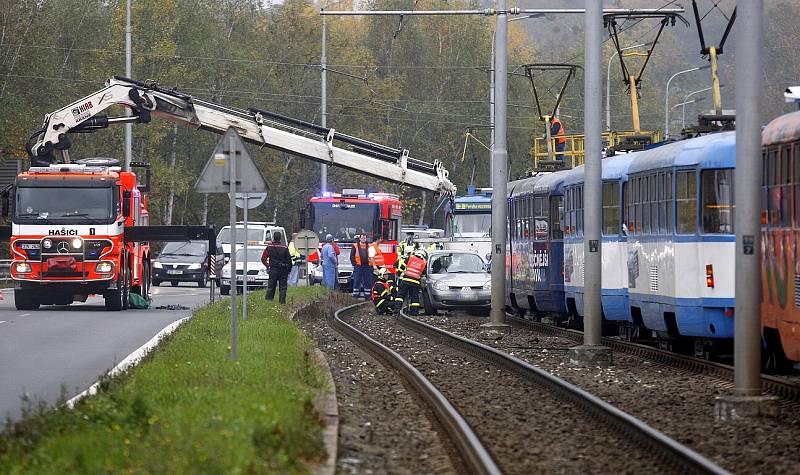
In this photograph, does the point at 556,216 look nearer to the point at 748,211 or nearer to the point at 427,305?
the point at 427,305

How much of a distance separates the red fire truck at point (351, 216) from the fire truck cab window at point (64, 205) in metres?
13.8

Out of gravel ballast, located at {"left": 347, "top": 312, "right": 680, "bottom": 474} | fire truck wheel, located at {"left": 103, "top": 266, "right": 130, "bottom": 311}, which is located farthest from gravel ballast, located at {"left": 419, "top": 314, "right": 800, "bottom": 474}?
fire truck wheel, located at {"left": 103, "top": 266, "right": 130, "bottom": 311}

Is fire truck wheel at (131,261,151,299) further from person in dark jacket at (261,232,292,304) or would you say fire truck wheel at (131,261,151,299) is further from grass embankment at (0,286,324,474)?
grass embankment at (0,286,324,474)

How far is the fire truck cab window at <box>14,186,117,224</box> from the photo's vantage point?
35.5 m

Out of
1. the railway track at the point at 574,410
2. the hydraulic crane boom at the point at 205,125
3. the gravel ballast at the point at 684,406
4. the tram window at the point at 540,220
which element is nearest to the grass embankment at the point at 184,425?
the railway track at the point at 574,410

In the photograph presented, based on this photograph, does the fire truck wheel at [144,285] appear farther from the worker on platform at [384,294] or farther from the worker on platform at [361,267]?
the worker on platform at [384,294]

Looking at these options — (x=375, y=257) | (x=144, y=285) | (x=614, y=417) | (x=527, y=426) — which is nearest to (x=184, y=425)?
(x=527, y=426)

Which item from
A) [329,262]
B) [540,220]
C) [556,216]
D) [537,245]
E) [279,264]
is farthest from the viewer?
[329,262]

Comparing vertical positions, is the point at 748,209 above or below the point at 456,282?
above

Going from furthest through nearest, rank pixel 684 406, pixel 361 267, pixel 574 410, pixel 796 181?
pixel 361 267 < pixel 684 406 < pixel 796 181 < pixel 574 410

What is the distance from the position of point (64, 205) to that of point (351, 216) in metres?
14.9

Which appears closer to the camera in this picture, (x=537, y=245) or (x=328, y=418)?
(x=328, y=418)

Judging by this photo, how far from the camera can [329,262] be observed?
46.5 m

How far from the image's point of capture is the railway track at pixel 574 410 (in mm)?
11211
